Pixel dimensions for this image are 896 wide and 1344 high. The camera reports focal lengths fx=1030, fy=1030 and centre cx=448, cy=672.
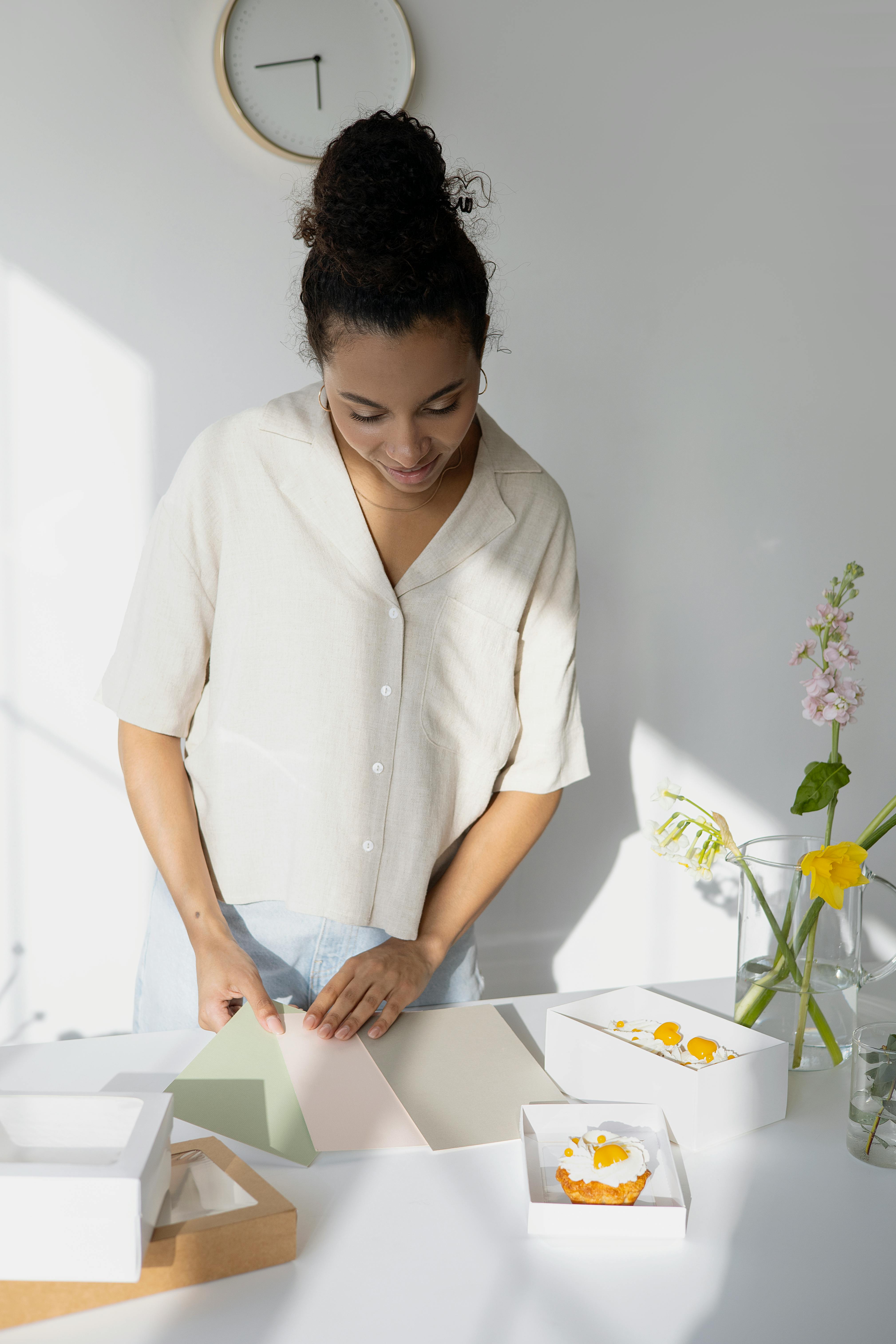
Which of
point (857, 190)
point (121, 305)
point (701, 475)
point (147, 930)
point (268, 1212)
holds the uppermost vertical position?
point (857, 190)

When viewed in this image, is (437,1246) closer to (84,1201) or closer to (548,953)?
(84,1201)

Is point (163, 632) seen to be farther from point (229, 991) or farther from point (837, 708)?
point (837, 708)

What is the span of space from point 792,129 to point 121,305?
47.5 inches

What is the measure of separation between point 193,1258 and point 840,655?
0.77m

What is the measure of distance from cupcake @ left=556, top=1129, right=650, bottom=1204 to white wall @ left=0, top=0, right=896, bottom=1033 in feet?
3.48

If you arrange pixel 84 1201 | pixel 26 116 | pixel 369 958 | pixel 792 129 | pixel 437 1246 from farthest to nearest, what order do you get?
1. pixel 792 129
2. pixel 26 116
3. pixel 369 958
4. pixel 437 1246
5. pixel 84 1201

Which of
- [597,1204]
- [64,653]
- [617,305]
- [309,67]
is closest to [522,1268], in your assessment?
[597,1204]

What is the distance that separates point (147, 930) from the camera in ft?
4.27

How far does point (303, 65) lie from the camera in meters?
1.60

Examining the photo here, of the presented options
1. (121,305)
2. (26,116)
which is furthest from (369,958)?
(26,116)

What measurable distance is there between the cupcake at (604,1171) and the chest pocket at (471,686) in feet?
1.75

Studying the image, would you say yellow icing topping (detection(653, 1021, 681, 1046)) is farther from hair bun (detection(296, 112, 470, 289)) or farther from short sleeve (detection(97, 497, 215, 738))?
hair bun (detection(296, 112, 470, 289))

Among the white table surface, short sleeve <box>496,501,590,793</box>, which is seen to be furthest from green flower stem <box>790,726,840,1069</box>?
short sleeve <box>496,501,590,793</box>

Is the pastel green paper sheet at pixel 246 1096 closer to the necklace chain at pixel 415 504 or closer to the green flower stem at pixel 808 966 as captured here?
the green flower stem at pixel 808 966
